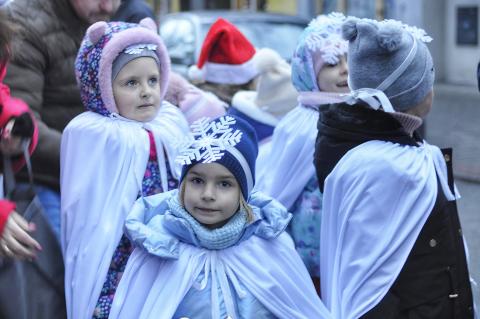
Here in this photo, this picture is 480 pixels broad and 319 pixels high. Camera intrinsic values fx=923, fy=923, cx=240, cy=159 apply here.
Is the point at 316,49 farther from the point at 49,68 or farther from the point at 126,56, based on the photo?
the point at 49,68

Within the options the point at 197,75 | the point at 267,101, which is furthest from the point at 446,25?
the point at 267,101

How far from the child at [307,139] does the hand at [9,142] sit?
4.87 ft

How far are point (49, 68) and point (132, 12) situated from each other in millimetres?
939

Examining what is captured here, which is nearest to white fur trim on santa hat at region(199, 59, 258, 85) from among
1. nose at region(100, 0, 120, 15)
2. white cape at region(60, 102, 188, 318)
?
nose at region(100, 0, 120, 15)

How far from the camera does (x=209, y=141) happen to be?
10.7 ft

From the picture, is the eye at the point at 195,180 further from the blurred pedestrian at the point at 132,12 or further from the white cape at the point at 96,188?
the blurred pedestrian at the point at 132,12

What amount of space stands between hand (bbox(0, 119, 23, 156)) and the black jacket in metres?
1.16

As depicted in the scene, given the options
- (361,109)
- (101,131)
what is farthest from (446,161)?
(101,131)

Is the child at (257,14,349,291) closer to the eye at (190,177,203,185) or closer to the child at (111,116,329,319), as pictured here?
the child at (111,116,329,319)

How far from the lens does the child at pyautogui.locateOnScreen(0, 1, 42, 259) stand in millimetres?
2746

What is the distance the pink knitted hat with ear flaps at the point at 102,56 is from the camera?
3.77 m

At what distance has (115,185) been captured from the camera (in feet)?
12.0

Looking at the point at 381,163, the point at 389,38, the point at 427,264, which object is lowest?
the point at 427,264

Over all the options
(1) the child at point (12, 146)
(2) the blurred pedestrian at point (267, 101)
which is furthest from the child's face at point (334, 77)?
(1) the child at point (12, 146)
